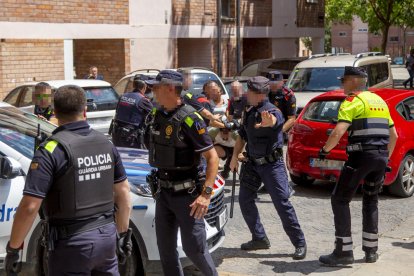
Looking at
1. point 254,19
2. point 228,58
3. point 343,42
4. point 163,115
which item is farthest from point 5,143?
point 343,42

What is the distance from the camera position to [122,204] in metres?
4.52

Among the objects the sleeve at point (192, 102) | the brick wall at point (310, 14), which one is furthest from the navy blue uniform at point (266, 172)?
the brick wall at point (310, 14)

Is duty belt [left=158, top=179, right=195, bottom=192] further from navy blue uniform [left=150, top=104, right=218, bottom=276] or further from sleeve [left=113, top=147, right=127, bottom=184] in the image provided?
sleeve [left=113, top=147, right=127, bottom=184]

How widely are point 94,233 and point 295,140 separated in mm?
6255

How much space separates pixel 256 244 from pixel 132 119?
2.90 m

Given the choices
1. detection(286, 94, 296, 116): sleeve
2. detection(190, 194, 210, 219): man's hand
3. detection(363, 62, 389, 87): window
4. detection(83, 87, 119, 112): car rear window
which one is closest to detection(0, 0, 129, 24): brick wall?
detection(83, 87, 119, 112): car rear window

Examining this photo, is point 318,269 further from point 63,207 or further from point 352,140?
point 63,207

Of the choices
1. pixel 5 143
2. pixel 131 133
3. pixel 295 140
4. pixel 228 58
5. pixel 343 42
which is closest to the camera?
pixel 5 143

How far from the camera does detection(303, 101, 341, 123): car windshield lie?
9.84 meters

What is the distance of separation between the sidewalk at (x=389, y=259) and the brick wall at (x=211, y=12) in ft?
51.7

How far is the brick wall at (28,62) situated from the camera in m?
17.0

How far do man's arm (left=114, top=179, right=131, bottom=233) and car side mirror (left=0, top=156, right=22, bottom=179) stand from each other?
1.34 metres

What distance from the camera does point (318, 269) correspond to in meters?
6.67

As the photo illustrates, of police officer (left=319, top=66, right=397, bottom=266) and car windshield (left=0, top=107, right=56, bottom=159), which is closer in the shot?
car windshield (left=0, top=107, right=56, bottom=159)
